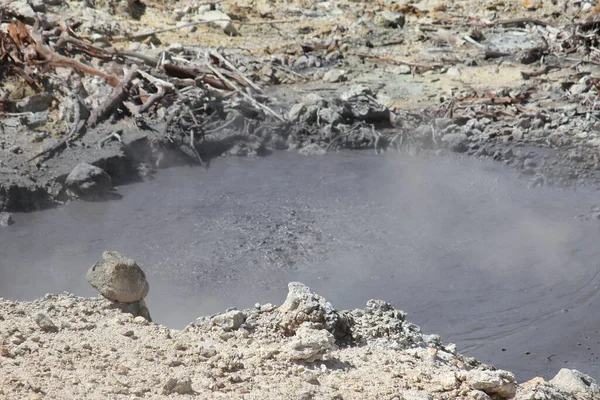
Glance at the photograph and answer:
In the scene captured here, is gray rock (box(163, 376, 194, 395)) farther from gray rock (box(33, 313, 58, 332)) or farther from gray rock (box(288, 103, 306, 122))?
gray rock (box(288, 103, 306, 122))

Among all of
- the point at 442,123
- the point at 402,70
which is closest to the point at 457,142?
the point at 442,123

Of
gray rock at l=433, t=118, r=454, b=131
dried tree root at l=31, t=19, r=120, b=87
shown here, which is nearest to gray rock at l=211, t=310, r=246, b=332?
gray rock at l=433, t=118, r=454, b=131

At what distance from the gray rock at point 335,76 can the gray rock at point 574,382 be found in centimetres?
816

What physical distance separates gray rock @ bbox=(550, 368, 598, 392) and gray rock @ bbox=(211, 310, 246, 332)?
5.56 ft

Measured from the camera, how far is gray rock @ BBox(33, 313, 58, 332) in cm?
399

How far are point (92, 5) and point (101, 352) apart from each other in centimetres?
1098

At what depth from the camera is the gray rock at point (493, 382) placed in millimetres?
3586

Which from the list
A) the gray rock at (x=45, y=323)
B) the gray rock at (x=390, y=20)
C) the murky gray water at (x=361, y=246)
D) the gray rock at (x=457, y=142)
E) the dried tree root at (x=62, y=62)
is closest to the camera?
the gray rock at (x=45, y=323)

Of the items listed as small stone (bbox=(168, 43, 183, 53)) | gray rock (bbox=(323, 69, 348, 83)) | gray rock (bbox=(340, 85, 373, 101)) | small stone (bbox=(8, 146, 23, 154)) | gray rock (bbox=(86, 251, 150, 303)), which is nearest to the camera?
gray rock (bbox=(86, 251, 150, 303))

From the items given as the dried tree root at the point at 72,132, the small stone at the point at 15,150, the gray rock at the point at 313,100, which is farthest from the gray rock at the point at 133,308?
the gray rock at the point at 313,100

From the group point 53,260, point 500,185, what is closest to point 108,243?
point 53,260

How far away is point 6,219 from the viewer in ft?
27.2

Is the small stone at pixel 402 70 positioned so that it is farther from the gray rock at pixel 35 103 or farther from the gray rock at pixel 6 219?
the gray rock at pixel 6 219

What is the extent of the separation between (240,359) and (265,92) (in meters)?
7.87
